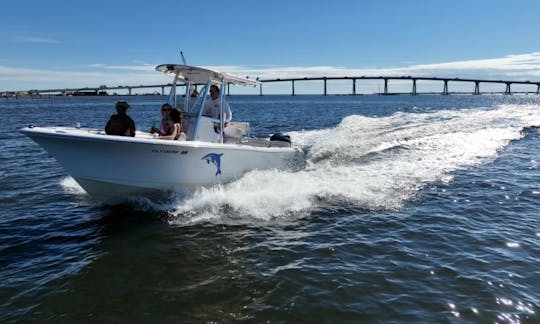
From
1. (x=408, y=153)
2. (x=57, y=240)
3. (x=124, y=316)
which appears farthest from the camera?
(x=408, y=153)

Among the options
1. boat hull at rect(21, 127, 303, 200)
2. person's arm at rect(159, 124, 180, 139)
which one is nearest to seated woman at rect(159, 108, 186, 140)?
person's arm at rect(159, 124, 180, 139)

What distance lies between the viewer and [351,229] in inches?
323

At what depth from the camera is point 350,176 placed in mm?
12500

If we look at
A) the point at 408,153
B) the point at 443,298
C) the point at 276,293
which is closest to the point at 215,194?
the point at 276,293

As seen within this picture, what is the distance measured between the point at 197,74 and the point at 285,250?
5.50 meters

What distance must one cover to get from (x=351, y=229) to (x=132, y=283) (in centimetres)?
434

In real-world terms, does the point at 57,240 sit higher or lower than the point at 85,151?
lower

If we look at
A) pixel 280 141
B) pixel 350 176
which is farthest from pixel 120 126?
pixel 350 176

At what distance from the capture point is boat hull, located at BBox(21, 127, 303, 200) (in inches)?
316

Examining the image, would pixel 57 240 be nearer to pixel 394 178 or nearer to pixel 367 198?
pixel 367 198

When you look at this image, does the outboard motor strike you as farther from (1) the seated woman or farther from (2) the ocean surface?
(1) the seated woman

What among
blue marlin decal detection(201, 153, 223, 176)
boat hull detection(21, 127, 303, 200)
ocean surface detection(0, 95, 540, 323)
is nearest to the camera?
ocean surface detection(0, 95, 540, 323)

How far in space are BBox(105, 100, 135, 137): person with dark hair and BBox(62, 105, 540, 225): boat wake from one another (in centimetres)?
183

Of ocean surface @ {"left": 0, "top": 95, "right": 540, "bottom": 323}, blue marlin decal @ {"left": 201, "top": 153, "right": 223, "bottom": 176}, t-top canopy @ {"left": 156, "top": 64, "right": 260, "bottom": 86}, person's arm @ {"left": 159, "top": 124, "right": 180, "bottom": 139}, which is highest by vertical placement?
t-top canopy @ {"left": 156, "top": 64, "right": 260, "bottom": 86}
